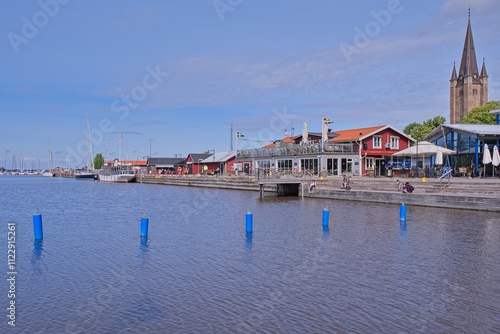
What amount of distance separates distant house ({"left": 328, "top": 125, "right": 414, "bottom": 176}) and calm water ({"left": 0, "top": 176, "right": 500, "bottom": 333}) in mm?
29745

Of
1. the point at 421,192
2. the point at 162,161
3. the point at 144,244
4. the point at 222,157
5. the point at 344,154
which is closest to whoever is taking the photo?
the point at 144,244

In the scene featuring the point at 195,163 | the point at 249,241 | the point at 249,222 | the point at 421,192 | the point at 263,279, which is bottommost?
the point at 263,279

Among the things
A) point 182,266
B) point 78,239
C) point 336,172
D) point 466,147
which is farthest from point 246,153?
point 182,266

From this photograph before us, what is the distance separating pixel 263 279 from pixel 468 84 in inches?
5067

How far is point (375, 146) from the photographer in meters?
54.7

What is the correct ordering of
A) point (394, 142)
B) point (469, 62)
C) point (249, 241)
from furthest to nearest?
1. point (469, 62)
2. point (394, 142)
3. point (249, 241)

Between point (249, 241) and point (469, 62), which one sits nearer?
point (249, 241)

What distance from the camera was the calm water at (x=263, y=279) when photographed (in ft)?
31.2

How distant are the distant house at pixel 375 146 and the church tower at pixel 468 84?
79.7 metres

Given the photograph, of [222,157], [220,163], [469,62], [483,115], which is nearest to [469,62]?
[469,62]

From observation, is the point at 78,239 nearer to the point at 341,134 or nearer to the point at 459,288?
the point at 459,288

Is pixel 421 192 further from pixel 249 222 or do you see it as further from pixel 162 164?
pixel 162 164

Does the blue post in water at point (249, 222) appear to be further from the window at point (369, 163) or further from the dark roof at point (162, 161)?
the dark roof at point (162, 161)

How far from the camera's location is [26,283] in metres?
12.5
